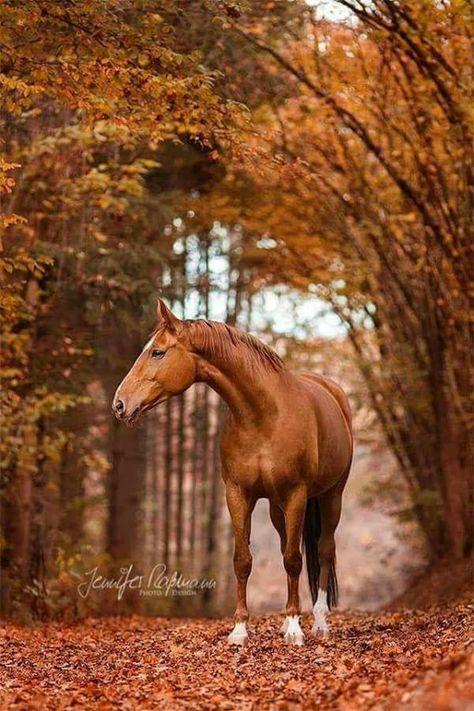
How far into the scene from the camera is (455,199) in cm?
1323

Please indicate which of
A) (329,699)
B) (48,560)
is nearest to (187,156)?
(48,560)

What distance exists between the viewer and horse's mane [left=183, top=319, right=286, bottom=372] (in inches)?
298

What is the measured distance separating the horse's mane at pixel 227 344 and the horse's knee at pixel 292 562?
1.43m

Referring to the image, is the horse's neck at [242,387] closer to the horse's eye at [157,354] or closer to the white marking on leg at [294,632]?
the horse's eye at [157,354]

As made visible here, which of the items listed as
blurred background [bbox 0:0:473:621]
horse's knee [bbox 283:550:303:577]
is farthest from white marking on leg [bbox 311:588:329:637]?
blurred background [bbox 0:0:473:621]

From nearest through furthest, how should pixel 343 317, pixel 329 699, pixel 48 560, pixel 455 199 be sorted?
pixel 329 699, pixel 48 560, pixel 455 199, pixel 343 317

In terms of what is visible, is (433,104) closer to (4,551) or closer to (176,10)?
(176,10)

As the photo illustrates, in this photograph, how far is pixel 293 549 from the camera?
7773 mm

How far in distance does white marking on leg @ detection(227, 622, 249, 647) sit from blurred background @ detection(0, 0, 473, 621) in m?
3.27

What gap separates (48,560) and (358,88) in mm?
6666

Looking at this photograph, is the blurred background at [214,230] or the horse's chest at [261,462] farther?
the blurred background at [214,230]

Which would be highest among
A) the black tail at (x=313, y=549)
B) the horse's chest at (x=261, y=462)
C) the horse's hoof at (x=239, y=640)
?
the horse's chest at (x=261, y=462)

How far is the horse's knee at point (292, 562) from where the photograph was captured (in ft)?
25.6
